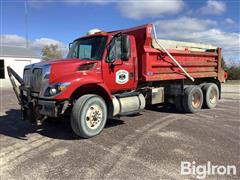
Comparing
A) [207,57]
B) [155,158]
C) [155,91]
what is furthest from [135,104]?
[207,57]

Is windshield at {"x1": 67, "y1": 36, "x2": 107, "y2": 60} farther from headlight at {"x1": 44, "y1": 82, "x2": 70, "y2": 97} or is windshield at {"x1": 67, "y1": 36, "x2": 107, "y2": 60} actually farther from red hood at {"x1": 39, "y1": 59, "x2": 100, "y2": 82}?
headlight at {"x1": 44, "y1": 82, "x2": 70, "y2": 97}

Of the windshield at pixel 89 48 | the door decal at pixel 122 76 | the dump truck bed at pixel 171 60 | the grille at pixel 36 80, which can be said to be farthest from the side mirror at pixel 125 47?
the grille at pixel 36 80

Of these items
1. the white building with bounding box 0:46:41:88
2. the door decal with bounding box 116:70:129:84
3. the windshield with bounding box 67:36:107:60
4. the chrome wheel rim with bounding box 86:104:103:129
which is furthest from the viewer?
the white building with bounding box 0:46:41:88

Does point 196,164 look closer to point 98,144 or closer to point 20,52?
point 98,144

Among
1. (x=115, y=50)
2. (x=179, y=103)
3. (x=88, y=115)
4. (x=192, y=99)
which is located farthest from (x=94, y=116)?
(x=192, y=99)

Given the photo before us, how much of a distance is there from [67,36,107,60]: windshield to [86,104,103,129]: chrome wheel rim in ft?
4.17

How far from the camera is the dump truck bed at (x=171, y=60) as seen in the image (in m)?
7.33

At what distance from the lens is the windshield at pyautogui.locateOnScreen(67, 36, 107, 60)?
6.34m

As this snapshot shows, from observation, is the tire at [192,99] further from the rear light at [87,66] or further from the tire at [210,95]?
the rear light at [87,66]

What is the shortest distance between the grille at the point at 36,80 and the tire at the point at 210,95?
6444mm

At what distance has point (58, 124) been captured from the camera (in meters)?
7.21

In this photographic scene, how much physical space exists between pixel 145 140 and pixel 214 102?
18.6 feet

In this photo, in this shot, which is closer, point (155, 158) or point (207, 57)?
point (155, 158)

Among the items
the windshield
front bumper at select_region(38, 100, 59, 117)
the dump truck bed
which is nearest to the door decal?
the dump truck bed
